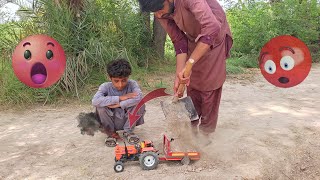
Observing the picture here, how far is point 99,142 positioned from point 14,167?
2.57ft

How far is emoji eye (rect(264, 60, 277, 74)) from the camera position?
3.32 meters

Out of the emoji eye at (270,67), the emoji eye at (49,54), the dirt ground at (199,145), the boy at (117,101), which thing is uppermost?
the emoji eye at (49,54)

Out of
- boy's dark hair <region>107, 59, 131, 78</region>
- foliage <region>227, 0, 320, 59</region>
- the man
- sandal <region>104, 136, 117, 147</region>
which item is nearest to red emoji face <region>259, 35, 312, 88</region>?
the man

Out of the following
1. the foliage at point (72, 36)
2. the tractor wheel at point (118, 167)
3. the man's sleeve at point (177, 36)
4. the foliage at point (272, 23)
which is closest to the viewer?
the tractor wheel at point (118, 167)

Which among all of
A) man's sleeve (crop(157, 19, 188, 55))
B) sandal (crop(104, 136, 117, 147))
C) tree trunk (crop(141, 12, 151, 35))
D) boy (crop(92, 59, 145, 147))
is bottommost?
sandal (crop(104, 136, 117, 147))

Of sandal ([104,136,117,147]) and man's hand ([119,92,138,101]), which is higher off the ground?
man's hand ([119,92,138,101])

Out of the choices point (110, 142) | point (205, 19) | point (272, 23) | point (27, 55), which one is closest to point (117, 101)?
point (110, 142)

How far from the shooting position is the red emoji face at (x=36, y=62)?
3.23 meters

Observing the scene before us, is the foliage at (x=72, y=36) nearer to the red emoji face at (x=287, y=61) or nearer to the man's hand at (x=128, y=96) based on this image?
the man's hand at (x=128, y=96)

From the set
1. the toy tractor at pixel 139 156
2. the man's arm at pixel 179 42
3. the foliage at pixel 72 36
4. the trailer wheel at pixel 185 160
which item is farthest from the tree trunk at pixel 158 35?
the trailer wheel at pixel 185 160

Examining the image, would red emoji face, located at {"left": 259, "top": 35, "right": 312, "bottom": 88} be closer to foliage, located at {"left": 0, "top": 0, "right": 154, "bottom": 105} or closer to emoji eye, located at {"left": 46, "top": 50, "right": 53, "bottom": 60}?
emoji eye, located at {"left": 46, "top": 50, "right": 53, "bottom": 60}

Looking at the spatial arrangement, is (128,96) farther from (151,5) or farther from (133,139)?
(151,5)

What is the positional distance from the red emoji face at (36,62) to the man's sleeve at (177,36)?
124 centimetres

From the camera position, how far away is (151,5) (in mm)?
2242
